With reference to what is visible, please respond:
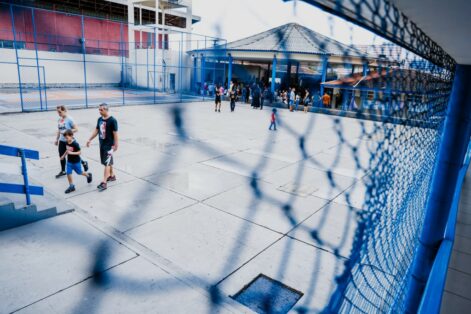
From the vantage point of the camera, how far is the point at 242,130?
12.7 m

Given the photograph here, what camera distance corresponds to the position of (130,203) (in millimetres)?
5430

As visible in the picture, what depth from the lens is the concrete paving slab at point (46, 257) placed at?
3207 millimetres

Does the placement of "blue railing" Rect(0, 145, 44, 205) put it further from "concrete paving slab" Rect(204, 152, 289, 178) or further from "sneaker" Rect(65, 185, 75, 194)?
"concrete paving slab" Rect(204, 152, 289, 178)

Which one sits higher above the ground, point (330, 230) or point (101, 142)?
point (101, 142)

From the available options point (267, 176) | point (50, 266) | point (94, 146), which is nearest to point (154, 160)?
point (94, 146)

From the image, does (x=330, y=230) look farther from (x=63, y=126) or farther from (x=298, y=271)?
(x=63, y=126)

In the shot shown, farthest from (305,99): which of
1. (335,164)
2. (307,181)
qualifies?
(335,164)

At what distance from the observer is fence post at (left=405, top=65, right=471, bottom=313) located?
1.86m

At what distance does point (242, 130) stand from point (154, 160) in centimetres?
526

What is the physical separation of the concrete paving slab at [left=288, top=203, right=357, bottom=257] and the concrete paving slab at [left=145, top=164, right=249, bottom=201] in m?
1.84

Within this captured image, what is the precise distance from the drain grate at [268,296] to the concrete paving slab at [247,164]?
389 cm

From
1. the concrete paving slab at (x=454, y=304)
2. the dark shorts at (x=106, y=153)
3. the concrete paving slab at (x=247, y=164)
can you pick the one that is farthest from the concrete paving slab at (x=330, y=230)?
the dark shorts at (x=106, y=153)

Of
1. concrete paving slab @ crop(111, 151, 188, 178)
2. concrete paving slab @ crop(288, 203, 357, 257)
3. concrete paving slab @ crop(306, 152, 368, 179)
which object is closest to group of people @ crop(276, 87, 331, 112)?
concrete paving slab @ crop(306, 152, 368, 179)

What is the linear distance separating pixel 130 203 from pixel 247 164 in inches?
136
